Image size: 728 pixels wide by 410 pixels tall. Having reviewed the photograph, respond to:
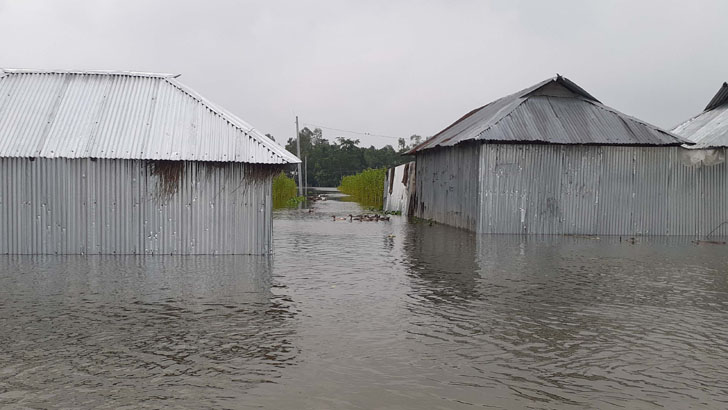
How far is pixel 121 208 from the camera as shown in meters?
15.1

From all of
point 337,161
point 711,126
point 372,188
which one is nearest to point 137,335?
point 711,126

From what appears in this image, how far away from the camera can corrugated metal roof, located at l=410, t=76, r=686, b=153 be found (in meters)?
22.4

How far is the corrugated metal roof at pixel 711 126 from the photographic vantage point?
24141 mm

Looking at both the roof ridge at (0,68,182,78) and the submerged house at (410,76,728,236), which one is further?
the submerged house at (410,76,728,236)

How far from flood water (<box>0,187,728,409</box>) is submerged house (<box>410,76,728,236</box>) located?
7.49 meters

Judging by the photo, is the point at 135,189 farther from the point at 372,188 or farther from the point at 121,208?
the point at 372,188

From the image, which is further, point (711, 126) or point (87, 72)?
point (711, 126)

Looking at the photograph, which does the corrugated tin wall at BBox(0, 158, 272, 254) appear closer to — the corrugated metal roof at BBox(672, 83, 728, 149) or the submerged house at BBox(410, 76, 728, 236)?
the submerged house at BBox(410, 76, 728, 236)

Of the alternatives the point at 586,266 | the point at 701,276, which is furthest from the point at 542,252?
the point at 701,276

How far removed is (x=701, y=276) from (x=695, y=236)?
10729mm

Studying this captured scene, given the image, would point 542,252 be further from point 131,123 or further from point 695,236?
point 131,123

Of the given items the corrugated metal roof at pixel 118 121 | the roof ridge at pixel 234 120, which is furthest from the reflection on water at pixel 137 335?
the roof ridge at pixel 234 120

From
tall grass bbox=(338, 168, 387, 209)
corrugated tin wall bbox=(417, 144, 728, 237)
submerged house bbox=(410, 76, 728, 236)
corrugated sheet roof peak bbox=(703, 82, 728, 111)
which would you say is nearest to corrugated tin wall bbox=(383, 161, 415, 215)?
tall grass bbox=(338, 168, 387, 209)

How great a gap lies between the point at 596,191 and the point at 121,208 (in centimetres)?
1612
